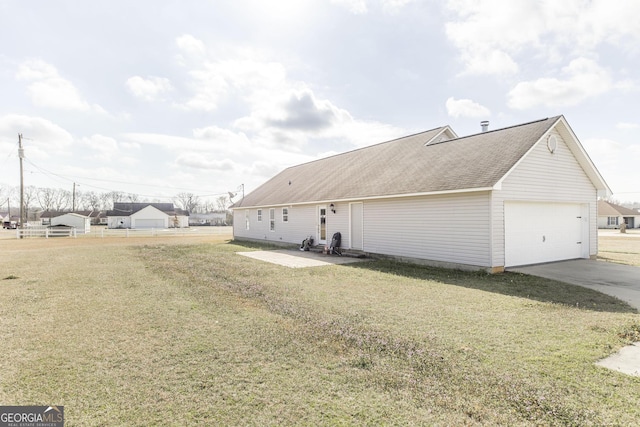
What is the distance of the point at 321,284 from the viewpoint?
8.30m

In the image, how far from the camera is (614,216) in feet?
157

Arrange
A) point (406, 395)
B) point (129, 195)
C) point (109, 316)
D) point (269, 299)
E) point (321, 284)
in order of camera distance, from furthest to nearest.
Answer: point (129, 195) → point (321, 284) → point (269, 299) → point (109, 316) → point (406, 395)

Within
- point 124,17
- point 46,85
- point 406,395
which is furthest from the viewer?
point 46,85

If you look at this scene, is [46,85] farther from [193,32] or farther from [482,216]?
[482,216]

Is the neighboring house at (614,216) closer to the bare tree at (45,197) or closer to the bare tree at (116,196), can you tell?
the bare tree at (116,196)

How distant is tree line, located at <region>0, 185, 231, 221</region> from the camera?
274 feet

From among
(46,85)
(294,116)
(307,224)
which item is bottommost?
Result: (307,224)

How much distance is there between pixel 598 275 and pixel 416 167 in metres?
6.81

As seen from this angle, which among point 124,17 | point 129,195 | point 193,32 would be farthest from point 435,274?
point 129,195

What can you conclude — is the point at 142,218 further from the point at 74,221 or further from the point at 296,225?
the point at 296,225

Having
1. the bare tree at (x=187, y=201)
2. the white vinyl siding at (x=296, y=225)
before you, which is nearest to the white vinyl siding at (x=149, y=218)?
the bare tree at (x=187, y=201)

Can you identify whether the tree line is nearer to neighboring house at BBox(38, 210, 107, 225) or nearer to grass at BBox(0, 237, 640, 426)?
neighboring house at BBox(38, 210, 107, 225)

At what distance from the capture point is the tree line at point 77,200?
83525mm

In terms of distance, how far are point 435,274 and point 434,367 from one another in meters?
6.43
